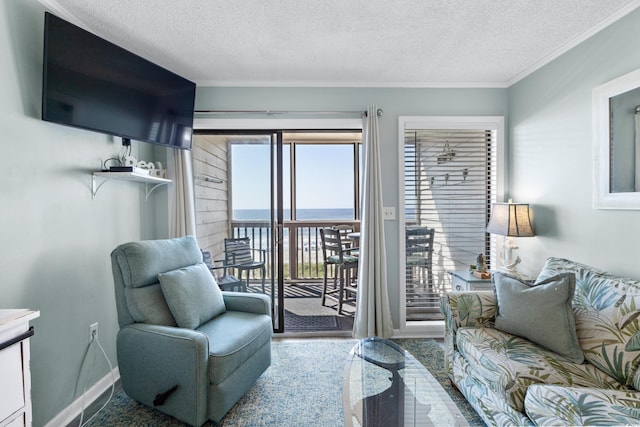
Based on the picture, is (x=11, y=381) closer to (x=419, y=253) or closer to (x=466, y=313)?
(x=466, y=313)

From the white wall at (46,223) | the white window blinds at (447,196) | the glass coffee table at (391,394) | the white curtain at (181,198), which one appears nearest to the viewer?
the glass coffee table at (391,394)

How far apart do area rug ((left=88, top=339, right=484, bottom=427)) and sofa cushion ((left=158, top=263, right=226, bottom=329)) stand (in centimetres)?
60

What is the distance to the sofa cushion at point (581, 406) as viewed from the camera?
1167mm

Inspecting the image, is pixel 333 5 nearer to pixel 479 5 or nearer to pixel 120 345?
pixel 479 5

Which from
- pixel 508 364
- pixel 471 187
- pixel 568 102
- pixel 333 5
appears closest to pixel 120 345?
pixel 508 364

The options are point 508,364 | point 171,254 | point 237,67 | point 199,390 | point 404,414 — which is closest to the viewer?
point 404,414

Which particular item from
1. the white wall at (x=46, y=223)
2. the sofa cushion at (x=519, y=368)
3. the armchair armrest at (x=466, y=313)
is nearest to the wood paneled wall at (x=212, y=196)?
the white wall at (x=46, y=223)

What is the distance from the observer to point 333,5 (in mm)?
1850

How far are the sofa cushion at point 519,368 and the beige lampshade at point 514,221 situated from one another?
38.7 inches

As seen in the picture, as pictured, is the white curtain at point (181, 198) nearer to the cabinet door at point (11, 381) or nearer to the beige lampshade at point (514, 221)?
the cabinet door at point (11, 381)

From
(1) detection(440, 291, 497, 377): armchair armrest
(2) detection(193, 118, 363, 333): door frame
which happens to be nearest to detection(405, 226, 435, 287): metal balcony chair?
(1) detection(440, 291, 497, 377): armchair armrest

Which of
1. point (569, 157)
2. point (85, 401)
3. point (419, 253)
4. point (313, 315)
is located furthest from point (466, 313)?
point (85, 401)

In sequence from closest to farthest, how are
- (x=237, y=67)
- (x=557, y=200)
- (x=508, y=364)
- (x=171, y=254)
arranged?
(x=508, y=364)
(x=171, y=254)
(x=557, y=200)
(x=237, y=67)

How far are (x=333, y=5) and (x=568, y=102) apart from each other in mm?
1903
